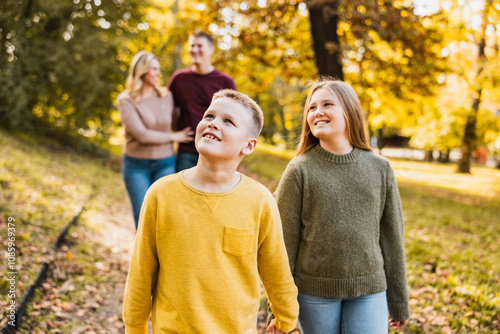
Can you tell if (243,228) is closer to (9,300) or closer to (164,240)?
(164,240)

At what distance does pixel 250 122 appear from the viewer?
201 cm

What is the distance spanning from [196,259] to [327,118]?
117cm

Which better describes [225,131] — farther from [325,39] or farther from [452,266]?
[325,39]

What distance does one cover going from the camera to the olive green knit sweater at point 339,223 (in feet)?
7.68

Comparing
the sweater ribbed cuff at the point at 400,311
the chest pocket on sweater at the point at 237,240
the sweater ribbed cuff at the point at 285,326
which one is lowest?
the sweater ribbed cuff at the point at 400,311

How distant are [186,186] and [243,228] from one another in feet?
1.02

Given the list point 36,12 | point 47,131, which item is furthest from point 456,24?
point 47,131

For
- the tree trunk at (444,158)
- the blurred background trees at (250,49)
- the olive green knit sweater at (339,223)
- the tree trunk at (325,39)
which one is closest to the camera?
the olive green knit sweater at (339,223)

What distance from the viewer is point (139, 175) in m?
4.30

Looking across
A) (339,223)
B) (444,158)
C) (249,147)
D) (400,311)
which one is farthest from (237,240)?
(444,158)

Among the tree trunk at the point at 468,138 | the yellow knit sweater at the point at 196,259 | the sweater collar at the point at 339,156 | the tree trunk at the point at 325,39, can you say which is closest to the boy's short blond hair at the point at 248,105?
the yellow knit sweater at the point at 196,259

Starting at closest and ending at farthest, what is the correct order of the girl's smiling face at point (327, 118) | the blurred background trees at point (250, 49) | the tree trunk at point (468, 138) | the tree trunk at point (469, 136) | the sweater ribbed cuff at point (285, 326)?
the sweater ribbed cuff at point (285, 326), the girl's smiling face at point (327, 118), the blurred background trees at point (250, 49), the tree trunk at point (469, 136), the tree trunk at point (468, 138)

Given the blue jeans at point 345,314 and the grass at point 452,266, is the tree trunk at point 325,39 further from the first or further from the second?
the blue jeans at point 345,314

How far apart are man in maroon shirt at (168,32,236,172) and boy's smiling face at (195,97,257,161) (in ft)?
7.60
